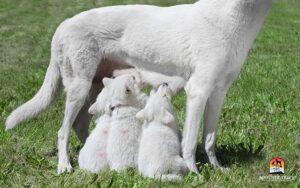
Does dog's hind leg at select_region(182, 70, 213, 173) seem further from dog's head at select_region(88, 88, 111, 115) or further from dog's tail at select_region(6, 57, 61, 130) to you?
Answer: dog's tail at select_region(6, 57, 61, 130)

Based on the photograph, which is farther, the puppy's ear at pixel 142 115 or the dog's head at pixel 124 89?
the dog's head at pixel 124 89

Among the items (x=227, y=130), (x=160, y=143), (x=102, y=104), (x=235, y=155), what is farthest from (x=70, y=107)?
(x=227, y=130)

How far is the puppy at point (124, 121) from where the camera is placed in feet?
11.3

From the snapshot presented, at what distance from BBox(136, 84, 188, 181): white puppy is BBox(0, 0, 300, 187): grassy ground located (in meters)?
0.10

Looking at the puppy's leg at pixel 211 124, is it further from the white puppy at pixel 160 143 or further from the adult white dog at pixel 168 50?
the white puppy at pixel 160 143

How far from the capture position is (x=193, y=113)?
348cm

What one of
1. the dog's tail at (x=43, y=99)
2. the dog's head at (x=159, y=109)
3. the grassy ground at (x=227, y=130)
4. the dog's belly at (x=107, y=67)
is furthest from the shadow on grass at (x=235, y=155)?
A: the dog's tail at (x=43, y=99)

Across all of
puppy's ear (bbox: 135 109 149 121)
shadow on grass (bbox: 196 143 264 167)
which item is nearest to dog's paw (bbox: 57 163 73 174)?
puppy's ear (bbox: 135 109 149 121)

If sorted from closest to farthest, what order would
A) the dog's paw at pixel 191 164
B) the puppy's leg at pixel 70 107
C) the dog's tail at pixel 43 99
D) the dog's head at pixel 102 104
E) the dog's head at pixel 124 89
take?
the dog's paw at pixel 191 164 → the dog's head at pixel 124 89 → the dog's head at pixel 102 104 → the puppy's leg at pixel 70 107 → the dog's tail at pixel 43 99

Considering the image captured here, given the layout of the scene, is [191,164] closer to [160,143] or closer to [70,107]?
[160,143]

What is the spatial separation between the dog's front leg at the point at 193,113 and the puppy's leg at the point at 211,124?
0.77 ft

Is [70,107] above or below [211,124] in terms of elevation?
above

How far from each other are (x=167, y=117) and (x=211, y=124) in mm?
632

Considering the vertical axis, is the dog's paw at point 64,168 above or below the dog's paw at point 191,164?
below
